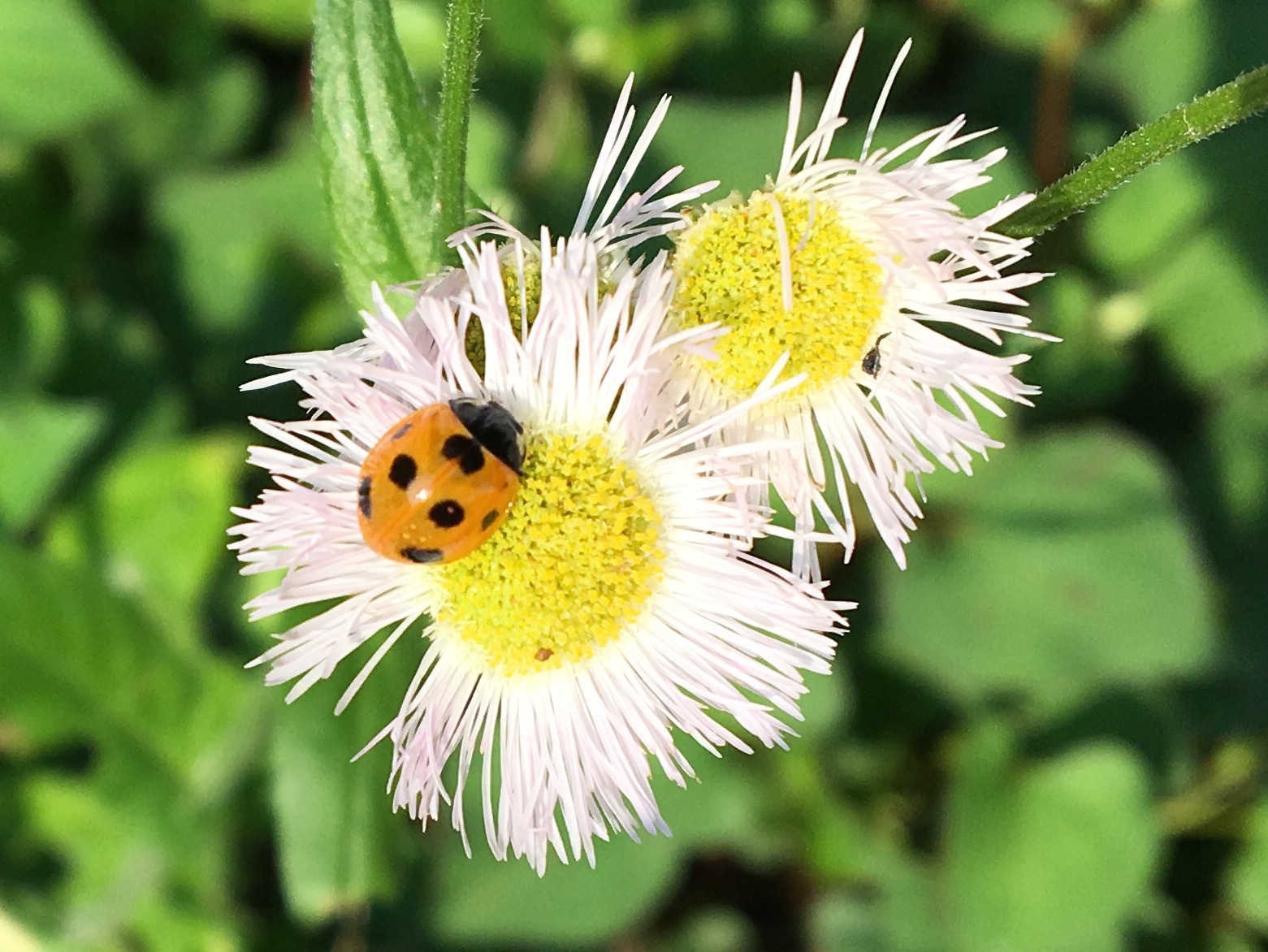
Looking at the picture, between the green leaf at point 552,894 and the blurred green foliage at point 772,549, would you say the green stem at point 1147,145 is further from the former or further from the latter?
the green leaf at point 552,894

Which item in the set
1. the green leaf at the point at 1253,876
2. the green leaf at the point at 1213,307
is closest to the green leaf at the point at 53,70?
the green leaf at the point at 1213,307

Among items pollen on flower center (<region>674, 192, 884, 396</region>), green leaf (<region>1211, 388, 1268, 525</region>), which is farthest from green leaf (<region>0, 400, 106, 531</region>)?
green leaf (<region>1211, 388, 1268, 525</region>)

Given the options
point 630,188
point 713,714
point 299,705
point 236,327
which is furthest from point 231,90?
point 713,714

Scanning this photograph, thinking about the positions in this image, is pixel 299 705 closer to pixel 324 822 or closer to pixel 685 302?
pixel 324 822

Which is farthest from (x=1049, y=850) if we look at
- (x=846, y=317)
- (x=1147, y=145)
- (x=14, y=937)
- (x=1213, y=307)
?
(x=14, y=937)

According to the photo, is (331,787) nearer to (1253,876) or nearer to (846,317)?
(846,317)

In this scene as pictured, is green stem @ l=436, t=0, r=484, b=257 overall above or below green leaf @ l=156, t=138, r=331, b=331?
below

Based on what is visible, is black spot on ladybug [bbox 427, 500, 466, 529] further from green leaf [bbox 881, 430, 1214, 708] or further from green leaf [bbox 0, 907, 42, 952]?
green leaf [bbox 0, 907, 42, 952]
